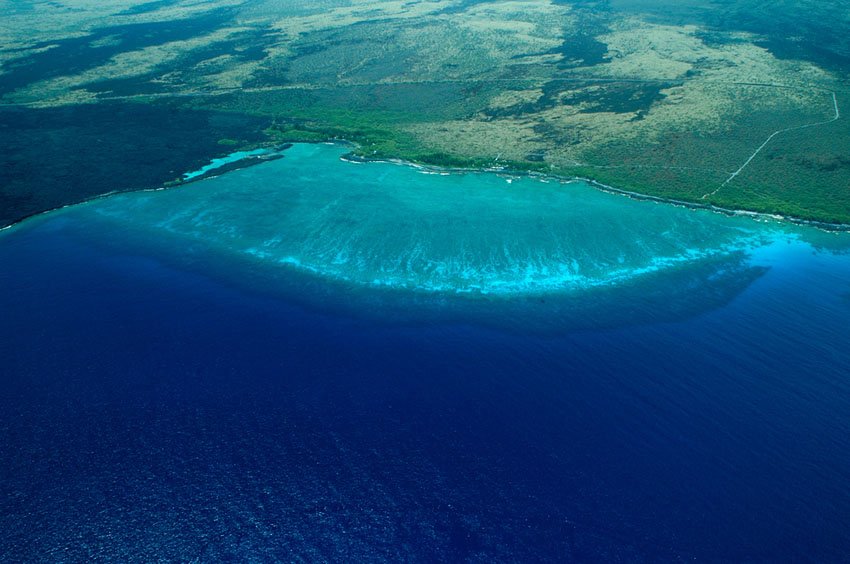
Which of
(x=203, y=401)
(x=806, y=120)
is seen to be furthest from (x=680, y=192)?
(x=203, y=401)

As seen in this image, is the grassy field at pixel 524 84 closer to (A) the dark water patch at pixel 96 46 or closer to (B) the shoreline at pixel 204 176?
(A) the dark water patch at pixel 96 46

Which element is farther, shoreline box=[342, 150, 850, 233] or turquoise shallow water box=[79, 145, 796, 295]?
shoreline box=[342, 150, 850, 233]

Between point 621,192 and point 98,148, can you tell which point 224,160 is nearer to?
point 98,148

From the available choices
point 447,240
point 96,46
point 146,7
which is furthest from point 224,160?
point 146,7

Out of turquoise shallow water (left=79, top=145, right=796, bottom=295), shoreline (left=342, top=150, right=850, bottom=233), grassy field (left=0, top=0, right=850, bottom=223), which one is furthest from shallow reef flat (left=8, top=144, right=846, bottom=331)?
grassy field (left=0, top=0, right=850, bottom=223)

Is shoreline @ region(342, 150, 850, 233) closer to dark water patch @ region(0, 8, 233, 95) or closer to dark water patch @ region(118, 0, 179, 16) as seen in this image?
dark water patch @ region(0, 8, 233, 95)

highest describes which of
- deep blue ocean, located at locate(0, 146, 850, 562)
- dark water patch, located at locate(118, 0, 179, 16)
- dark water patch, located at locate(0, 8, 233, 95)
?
dark water patch, located at locate(118, 0, 179, 16)

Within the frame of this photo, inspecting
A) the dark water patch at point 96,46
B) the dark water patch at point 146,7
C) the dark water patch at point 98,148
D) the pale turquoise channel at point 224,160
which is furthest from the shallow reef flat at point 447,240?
the dark water patch at point 146,7
